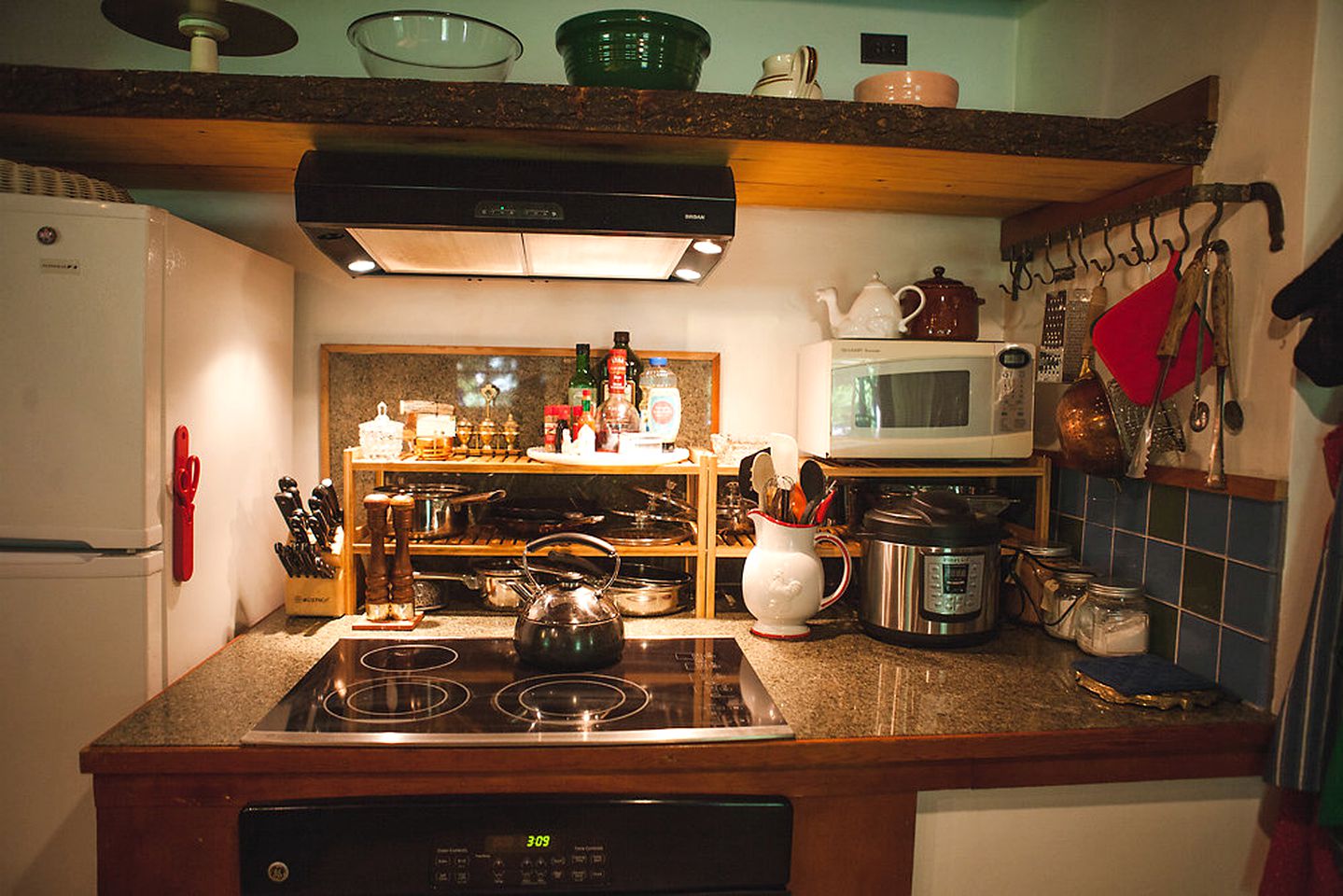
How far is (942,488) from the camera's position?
80.4 inches

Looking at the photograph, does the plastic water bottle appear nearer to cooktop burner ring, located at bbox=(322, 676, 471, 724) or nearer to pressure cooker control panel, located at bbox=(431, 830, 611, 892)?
cooktop burner ring, located at bbox=(322, 676, 471, 724)

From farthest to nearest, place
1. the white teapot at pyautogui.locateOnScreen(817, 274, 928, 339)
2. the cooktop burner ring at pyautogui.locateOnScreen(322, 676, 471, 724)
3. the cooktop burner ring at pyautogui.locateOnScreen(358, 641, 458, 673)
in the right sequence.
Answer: the white teapot at pyautogui.locateOnScreen(817, 274, 928, 339) < the cooktop burner ring at pyautogui.locateOnScreen(358, 641, 458, 673) < the cooktop burner ring at pyautogui.locateOnScreen(322, 676, 471, 724)

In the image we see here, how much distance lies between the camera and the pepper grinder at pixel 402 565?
71.6 inches

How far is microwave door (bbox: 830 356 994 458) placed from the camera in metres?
1.89

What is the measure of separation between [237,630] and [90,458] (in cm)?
54

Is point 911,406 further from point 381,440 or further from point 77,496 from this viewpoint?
point 77,496

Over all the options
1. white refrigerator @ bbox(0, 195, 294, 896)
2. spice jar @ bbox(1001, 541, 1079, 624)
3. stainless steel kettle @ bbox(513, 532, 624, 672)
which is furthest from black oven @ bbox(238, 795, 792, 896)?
spice jar @ bbox(1001, 541, 1079, 624)

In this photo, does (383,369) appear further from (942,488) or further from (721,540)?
(942,488)

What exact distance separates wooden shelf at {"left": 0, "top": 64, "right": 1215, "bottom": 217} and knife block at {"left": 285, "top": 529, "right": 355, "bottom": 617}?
883mm

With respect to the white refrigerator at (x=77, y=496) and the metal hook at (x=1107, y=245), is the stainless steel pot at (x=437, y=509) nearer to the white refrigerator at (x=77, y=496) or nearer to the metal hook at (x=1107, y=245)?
the white refrigerator at (x=77, y=496)

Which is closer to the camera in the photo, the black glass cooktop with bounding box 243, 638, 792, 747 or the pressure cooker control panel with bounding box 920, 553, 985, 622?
the black glass cooktop with bounding box 243, 638, 792, 747

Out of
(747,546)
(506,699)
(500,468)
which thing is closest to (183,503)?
(500,468)

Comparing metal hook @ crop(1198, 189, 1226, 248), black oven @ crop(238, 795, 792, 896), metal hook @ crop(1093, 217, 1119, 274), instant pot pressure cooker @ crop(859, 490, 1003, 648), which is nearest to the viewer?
black oven @ crop(238, 795, 792, 896)

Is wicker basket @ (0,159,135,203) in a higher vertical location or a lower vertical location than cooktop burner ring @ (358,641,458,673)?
higher
